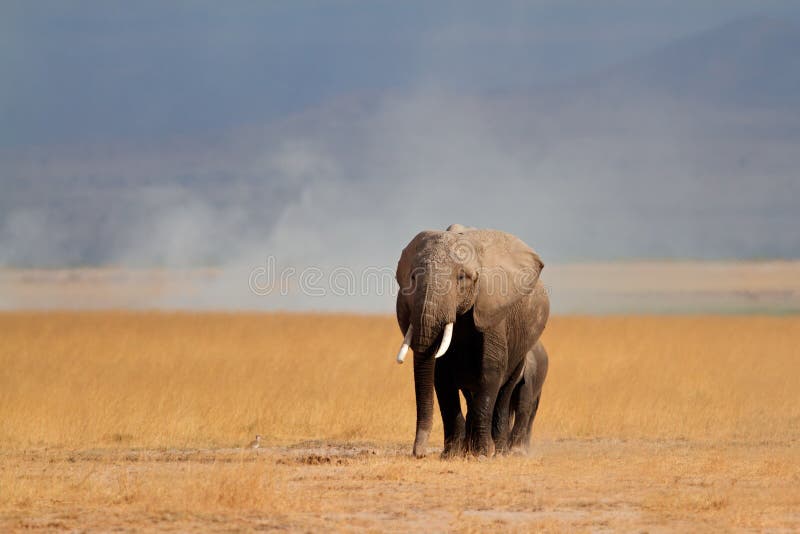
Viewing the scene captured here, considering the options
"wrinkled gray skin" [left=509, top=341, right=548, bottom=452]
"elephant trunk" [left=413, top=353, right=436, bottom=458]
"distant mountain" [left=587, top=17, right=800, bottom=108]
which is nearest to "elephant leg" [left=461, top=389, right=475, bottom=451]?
"elephant trunk" [left=413, top=353, right=436, bottom=458]

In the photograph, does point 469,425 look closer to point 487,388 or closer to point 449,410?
point 449,410

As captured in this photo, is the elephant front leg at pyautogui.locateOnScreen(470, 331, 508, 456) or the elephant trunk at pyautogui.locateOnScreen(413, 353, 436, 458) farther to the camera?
the elephant front leg at pyautogui.locateOnScreen(470, 331, 508, 456)

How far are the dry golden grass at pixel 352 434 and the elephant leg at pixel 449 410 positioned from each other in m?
0.66

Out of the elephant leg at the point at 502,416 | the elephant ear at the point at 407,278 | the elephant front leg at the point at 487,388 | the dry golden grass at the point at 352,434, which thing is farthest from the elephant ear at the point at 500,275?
the dry golden grass at the point at 352,434

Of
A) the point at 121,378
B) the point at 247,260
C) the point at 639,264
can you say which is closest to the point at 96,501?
the point at 121,378

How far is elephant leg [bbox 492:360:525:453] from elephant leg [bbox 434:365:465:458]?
46cm

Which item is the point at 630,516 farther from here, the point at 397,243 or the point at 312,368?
the point at 397,243

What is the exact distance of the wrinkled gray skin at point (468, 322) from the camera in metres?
15.4

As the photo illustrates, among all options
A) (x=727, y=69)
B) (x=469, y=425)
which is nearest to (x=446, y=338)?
(x=469, y=425)

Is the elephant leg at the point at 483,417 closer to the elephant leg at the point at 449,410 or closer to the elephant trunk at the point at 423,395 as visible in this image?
the elephant leg at the point at 449,410

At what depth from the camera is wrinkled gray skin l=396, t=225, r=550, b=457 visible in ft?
50.6

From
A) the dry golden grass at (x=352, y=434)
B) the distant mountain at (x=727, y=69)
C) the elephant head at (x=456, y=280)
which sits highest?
the distant mountain at (x=727, y=69)

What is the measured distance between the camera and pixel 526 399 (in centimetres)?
1772

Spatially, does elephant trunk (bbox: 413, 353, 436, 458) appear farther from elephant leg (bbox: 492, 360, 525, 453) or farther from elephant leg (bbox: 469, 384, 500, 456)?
elephant leg (bbox: 492, 360, 525, 453)
